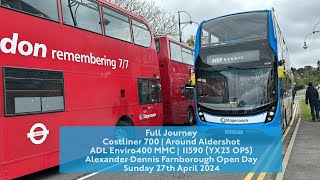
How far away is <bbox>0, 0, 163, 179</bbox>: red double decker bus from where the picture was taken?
617cm

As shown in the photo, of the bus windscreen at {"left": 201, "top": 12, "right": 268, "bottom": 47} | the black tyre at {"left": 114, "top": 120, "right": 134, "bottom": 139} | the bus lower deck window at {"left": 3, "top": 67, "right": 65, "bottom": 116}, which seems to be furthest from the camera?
the bus windscreen at {"left": 201, "top": 12, "right": 268, "bottom": 47}

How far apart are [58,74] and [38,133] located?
1.26 m

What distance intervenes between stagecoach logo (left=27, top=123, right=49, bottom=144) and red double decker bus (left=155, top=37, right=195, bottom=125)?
26.9 feet

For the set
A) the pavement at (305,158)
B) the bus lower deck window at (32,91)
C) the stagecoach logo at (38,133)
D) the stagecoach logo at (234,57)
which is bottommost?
the pavement at (305,158)

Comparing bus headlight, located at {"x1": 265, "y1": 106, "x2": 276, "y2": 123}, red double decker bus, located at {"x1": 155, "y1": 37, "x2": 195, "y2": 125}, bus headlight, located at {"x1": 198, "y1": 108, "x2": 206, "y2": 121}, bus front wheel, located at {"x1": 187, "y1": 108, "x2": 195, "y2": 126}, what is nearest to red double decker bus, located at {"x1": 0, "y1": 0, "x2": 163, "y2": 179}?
bus headlight, located at {"x1": 198, "y1": 108, "x2": 206, "y2": 121}

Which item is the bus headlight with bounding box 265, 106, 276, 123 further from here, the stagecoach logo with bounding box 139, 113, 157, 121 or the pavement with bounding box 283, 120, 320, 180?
the stagecoach logo with bounding box 139, 113, 157, 121

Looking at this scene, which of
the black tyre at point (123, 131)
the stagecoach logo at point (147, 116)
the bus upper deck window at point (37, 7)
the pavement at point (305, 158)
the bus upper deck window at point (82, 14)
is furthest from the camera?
the stagecoach logo at point (147, 116)

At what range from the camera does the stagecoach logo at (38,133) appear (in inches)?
256

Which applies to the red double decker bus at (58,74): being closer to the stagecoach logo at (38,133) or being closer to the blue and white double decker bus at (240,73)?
the stagecoach logo at (38,133)

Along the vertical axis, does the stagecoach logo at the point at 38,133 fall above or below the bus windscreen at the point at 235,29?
below

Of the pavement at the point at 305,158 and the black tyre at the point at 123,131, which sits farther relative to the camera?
the black tyre at the point at 123,131

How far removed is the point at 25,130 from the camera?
636 centimetres

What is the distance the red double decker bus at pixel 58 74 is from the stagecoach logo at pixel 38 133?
0.06ft

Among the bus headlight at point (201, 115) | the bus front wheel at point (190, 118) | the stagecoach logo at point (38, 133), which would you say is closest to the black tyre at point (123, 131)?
the bus headlight at point (201, 115)
